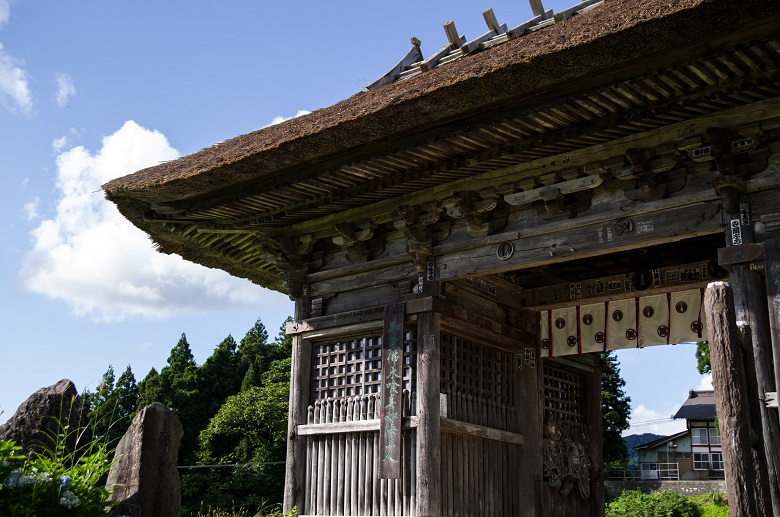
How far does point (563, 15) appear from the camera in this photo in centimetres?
1037

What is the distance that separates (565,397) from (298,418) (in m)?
3.80

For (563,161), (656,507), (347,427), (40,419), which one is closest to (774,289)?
(563,161)

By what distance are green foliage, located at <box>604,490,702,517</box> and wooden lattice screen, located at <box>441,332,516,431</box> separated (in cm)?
1222

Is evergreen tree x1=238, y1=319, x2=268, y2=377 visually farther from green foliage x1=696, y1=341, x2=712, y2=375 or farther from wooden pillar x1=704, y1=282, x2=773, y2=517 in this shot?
wooden pillar x1=704, y1=282, x2=773, y2=517

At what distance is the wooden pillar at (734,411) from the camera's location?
13.2 feet

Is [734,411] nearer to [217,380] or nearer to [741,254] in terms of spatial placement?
[741,254]

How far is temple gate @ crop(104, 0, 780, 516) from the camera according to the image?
6.73 metres

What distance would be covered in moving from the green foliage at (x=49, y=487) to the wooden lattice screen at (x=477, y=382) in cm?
433

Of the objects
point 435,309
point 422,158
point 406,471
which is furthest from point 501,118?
point 406,471

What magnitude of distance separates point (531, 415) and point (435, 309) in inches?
88.6

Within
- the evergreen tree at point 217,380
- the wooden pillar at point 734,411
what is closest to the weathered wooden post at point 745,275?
the wooden pillar at point 734,411

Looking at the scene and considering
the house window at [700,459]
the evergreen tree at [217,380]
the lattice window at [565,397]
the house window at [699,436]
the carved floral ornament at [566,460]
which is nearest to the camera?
the carved floral ornament at [566,460]

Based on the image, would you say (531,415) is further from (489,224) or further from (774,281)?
(774,281)

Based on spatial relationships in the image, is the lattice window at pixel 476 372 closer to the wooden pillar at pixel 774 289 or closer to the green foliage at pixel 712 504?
the wooden pillar at pixel 774 289
